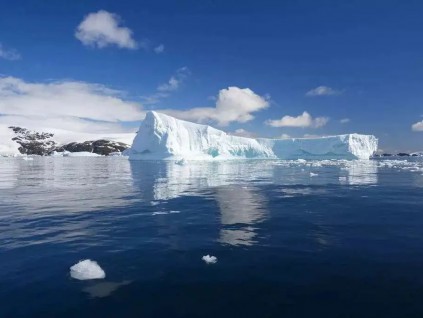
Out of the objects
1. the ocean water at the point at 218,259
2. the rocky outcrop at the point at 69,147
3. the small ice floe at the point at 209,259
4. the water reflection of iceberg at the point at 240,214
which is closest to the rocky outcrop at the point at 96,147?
the rocky outcrop at the point at 69,147

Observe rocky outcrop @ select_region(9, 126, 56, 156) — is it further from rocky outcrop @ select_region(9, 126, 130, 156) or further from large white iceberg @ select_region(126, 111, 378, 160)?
large white iceberg @ select_region(126, 111, 378, 160)

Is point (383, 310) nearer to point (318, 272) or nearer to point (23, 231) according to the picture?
point (318, 272)

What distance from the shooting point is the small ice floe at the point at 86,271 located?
6.89 meters

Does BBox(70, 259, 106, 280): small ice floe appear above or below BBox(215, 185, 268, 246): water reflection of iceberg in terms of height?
below

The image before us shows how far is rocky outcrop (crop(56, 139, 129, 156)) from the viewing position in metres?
177

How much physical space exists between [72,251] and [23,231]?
3030 mm

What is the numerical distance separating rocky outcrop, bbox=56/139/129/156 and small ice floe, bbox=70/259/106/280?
172 m

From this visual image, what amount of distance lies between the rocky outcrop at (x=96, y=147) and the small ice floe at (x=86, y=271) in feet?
566

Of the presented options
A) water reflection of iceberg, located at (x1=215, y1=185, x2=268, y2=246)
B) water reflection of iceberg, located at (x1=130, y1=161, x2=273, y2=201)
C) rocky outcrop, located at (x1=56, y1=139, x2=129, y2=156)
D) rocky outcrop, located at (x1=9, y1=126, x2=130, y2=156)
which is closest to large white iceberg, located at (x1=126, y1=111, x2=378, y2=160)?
water reflection of iceberg, located at (x1=130, y1=161, x2=273, y2=201)

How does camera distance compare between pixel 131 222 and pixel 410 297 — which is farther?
pixel 131 222

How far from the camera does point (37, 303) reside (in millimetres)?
5883

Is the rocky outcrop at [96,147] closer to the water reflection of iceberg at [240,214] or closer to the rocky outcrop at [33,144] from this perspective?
the rocky outcrop at [33,144]

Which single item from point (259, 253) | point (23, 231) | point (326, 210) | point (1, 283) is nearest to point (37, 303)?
point (1, 283)

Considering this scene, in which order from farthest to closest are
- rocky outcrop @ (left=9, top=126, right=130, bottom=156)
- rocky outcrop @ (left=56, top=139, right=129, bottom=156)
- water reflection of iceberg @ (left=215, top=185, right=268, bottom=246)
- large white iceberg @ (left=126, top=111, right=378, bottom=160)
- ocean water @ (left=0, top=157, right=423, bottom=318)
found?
rocky outcrop @ (left=9, top=126, right=130, bottom=156)
rocky outcrop @ (left=56, top=139, right=129, bottom=156)
large white iceberg @ (left=126, top=111, right=378, bottom=160)
water reflection of iceberg @ (left=215, top=185, right=268, bottom=246)
ocean water @ (left=0, top=157, right=423, bottom=318)
